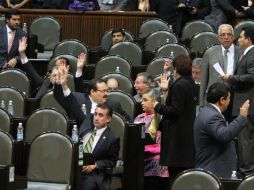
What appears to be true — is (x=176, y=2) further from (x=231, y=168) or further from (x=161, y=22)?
(x=231, y=168)

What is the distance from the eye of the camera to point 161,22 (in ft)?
45.5

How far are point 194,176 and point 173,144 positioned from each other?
4.92 ft

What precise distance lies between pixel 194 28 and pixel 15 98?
11.5 ft

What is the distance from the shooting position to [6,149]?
911 cm

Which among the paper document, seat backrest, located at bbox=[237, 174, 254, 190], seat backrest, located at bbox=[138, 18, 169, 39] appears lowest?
seat backrest, located at bbox=[237, 174, 254, 190]

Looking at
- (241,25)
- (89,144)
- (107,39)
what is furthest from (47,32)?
(89,144)

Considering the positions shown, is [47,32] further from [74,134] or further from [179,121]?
[179,121]

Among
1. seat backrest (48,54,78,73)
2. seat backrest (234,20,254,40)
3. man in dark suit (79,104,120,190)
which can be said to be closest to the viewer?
man in dark suit (79,104,120,190)

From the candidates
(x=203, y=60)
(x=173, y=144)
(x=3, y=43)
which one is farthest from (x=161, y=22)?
(x=173, y=144)

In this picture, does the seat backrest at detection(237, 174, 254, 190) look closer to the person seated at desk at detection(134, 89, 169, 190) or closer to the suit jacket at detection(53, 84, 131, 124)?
the person seated at desk at detection(134, 89, 169, 190)

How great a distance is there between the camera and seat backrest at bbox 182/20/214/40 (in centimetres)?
1363

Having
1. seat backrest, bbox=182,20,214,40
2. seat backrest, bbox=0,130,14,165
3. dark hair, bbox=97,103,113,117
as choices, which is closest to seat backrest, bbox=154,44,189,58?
seat backrest, bbox=182,20,214,40

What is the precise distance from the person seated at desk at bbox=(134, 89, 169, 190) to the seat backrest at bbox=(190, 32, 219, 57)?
9.81ft

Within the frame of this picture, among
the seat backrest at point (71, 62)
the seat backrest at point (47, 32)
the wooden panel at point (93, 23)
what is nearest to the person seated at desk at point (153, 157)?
the seat backrest at point (71, 62)
